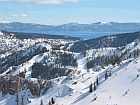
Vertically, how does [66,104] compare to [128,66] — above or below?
below

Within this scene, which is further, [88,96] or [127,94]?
[88,96]

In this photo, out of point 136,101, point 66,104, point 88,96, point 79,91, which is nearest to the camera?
point 136,101

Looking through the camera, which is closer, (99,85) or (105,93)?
(105,93)

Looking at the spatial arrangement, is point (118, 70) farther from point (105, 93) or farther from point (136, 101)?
point (136, 101)

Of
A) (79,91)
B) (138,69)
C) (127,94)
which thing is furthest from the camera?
(79,91)

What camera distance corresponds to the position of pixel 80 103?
154875mm

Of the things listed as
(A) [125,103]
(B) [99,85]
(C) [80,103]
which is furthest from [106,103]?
(B) [99,85]

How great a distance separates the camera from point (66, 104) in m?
174

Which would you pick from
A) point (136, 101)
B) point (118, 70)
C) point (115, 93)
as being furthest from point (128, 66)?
point (136, 101)

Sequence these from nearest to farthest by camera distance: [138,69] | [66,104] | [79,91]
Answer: [66,104], [138,69], [79,91]

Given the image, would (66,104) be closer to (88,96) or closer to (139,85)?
(88,96)

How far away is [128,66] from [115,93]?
41.4 m

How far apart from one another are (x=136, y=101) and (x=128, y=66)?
193 ft

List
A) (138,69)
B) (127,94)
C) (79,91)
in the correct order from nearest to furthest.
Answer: (127,94)
(138,69)
(79,91)
